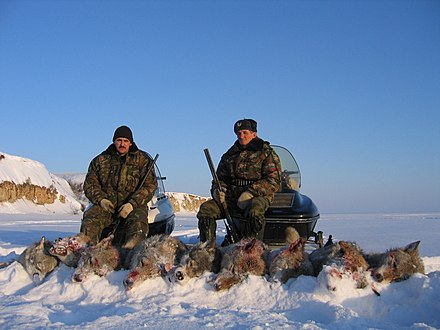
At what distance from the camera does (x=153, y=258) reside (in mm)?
4328

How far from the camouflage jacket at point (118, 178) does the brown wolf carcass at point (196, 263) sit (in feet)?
6.72

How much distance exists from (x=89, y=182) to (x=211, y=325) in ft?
13.4

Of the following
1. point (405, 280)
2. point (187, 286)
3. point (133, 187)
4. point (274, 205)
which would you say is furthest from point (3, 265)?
point (405, 280)

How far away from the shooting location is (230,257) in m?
4.15

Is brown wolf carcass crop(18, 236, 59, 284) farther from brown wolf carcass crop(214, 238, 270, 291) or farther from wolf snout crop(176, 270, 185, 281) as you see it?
brown wolf carcass crop(214, 238, 270, 291)

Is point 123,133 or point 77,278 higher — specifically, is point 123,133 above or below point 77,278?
above

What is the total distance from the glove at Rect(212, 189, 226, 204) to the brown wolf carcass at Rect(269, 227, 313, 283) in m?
2.05

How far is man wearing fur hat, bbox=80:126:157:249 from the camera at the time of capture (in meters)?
5.86

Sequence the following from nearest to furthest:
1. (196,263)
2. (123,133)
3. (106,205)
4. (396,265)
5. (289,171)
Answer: (396,265) → (196,263) → (106,205) → (123,133) → (289,171)

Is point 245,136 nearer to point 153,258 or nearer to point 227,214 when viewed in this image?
point 227,214

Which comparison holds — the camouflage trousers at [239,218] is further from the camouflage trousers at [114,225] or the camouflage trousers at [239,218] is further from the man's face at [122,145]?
the man's face at [122,145]

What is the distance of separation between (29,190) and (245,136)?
2262cm

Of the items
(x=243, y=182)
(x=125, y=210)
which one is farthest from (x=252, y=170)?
(x=125, y=210)

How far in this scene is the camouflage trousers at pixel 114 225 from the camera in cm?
569
